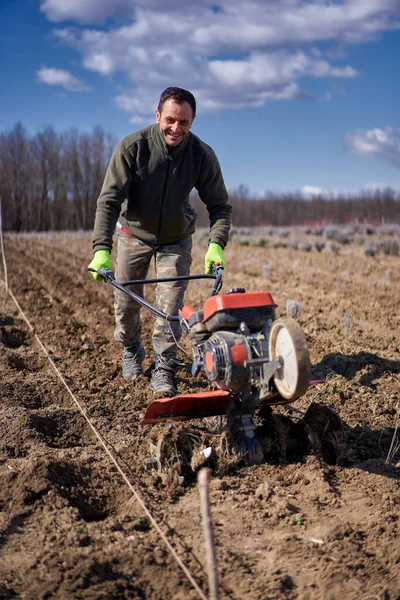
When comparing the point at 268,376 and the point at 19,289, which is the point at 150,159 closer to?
the point at 268,376

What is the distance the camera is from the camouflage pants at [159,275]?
17.0 ft

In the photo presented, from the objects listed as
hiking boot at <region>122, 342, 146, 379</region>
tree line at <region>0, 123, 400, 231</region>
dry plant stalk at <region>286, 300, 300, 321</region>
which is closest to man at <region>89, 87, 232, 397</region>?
hiking boot at <region>122, 342, 146, 379</region>

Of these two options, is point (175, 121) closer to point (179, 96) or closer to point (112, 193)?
point (179, 96)

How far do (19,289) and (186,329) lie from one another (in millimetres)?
6644

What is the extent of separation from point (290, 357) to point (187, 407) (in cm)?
86

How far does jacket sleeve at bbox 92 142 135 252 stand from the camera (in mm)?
4848

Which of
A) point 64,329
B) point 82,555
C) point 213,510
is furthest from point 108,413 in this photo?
point 64,329

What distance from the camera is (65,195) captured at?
46062 mm

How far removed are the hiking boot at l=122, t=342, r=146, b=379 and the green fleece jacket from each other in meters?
1.08

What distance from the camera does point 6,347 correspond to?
6.91 meters

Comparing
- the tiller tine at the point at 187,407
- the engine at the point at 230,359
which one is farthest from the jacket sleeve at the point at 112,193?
the engine at the point at 230,359

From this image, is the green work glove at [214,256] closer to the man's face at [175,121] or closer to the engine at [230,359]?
the man's face at [175,121]

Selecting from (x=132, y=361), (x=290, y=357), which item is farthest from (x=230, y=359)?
(x=132, y=361)

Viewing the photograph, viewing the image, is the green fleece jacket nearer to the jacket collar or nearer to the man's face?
the jacket collar
